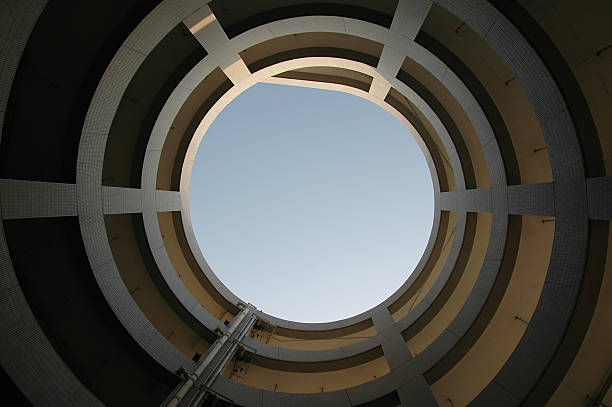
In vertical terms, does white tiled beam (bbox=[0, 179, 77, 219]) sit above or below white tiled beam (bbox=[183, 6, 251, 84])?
below

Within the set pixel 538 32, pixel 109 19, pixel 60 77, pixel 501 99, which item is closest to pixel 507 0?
pixel 538 32

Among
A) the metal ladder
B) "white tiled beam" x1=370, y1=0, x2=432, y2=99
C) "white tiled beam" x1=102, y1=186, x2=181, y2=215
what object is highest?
"white tiled beam" x1=370, y1=0, x2=432, y2=99

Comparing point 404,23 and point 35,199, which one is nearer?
point 35,199

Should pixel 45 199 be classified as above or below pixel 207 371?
above

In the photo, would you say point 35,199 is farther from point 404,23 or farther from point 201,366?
point 404,23

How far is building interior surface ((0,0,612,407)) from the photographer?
6883 mm

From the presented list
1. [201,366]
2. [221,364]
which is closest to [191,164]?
[201,366]

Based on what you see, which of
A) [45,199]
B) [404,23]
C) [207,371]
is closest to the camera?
[45,199]

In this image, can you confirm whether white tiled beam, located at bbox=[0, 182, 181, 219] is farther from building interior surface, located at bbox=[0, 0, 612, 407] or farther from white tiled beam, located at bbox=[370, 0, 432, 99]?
white tiled beam, located at bbox=[370, 0, 432, 99]

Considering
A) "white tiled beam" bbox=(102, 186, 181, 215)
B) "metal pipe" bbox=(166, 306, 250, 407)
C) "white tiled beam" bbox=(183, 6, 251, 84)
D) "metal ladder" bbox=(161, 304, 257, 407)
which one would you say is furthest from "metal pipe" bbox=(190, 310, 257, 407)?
"white tiled beam" bbox=(183, 6, 251, 84)

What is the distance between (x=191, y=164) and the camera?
13469 mm

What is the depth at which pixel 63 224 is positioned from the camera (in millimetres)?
8242

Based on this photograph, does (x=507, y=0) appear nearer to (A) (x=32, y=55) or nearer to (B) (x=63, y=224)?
(A) (x=32, y=55)

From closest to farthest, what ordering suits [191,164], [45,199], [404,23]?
[45,199]
[404,23]
[191,164]
